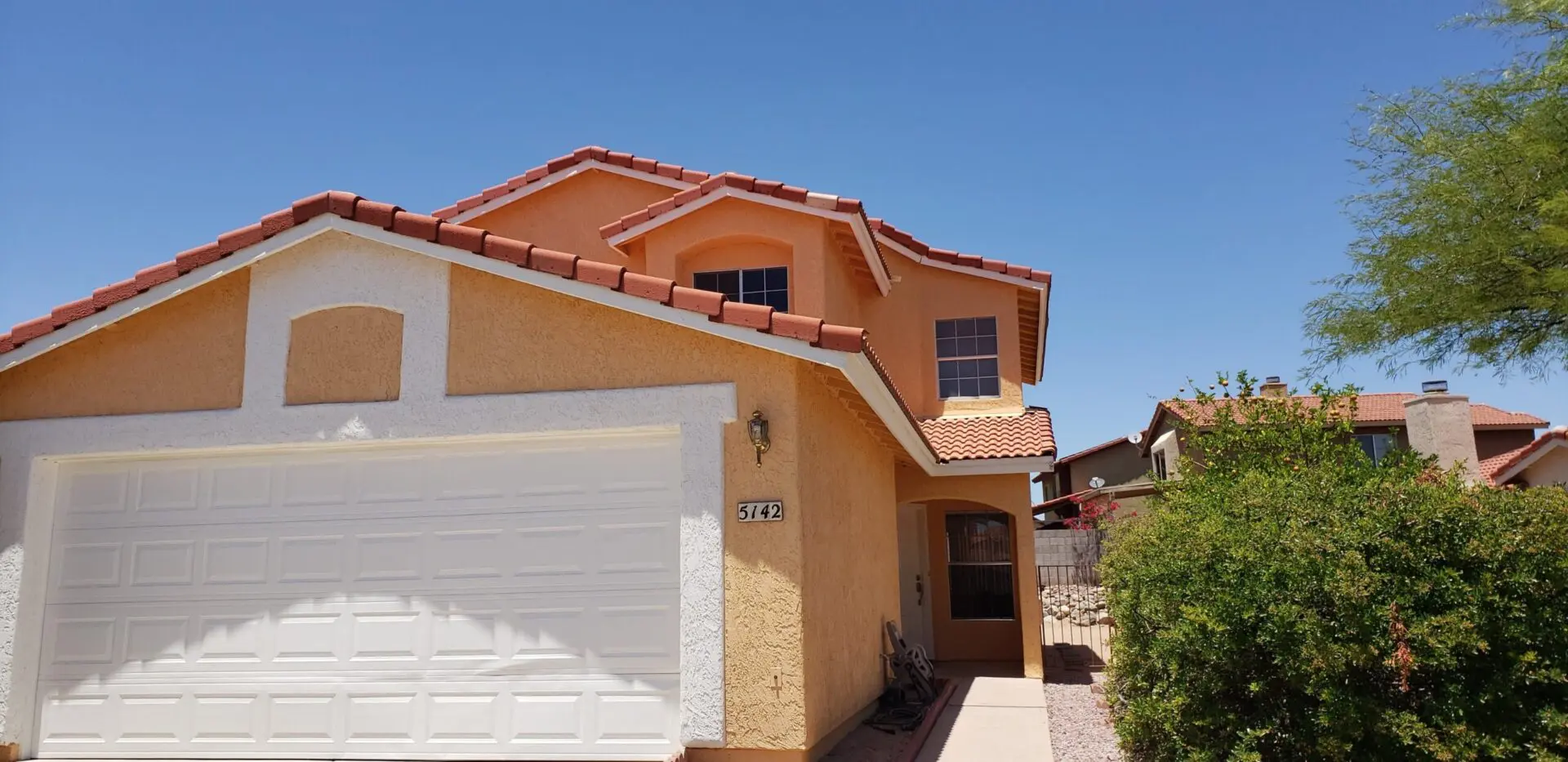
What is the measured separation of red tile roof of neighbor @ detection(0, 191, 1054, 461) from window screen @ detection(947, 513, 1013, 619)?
352 inches

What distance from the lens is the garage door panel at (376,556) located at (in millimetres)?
7992

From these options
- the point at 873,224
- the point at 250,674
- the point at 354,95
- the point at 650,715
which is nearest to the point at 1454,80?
the point at 873,224

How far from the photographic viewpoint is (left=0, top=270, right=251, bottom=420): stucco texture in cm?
864

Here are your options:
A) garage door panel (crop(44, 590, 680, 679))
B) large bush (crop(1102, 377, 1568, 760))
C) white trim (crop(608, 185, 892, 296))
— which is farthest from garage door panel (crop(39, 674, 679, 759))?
white trim (crop(608, 185, 892, 296))

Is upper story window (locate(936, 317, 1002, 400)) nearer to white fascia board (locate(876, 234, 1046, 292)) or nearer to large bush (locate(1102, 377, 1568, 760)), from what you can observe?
white fascia board (locate(876, 234, 1046, 292))

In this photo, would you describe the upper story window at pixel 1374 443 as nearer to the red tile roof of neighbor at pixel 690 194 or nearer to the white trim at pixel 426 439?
the red tile roof of neighbor at pixel 690 194

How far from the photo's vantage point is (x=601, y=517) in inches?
318

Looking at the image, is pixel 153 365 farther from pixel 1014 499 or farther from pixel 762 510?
pixel 1014 499

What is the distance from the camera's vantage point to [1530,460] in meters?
25.2

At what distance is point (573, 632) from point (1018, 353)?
1021cm

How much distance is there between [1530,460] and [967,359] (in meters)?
18.2

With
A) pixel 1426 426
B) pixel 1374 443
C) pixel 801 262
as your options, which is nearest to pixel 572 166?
pixel 801 262

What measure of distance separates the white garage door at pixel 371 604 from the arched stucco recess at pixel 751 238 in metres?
5.58

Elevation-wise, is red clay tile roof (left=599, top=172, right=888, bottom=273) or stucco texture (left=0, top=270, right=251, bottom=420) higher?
red clay tile roof (left=599, top=172, right=888, bottom=273)
